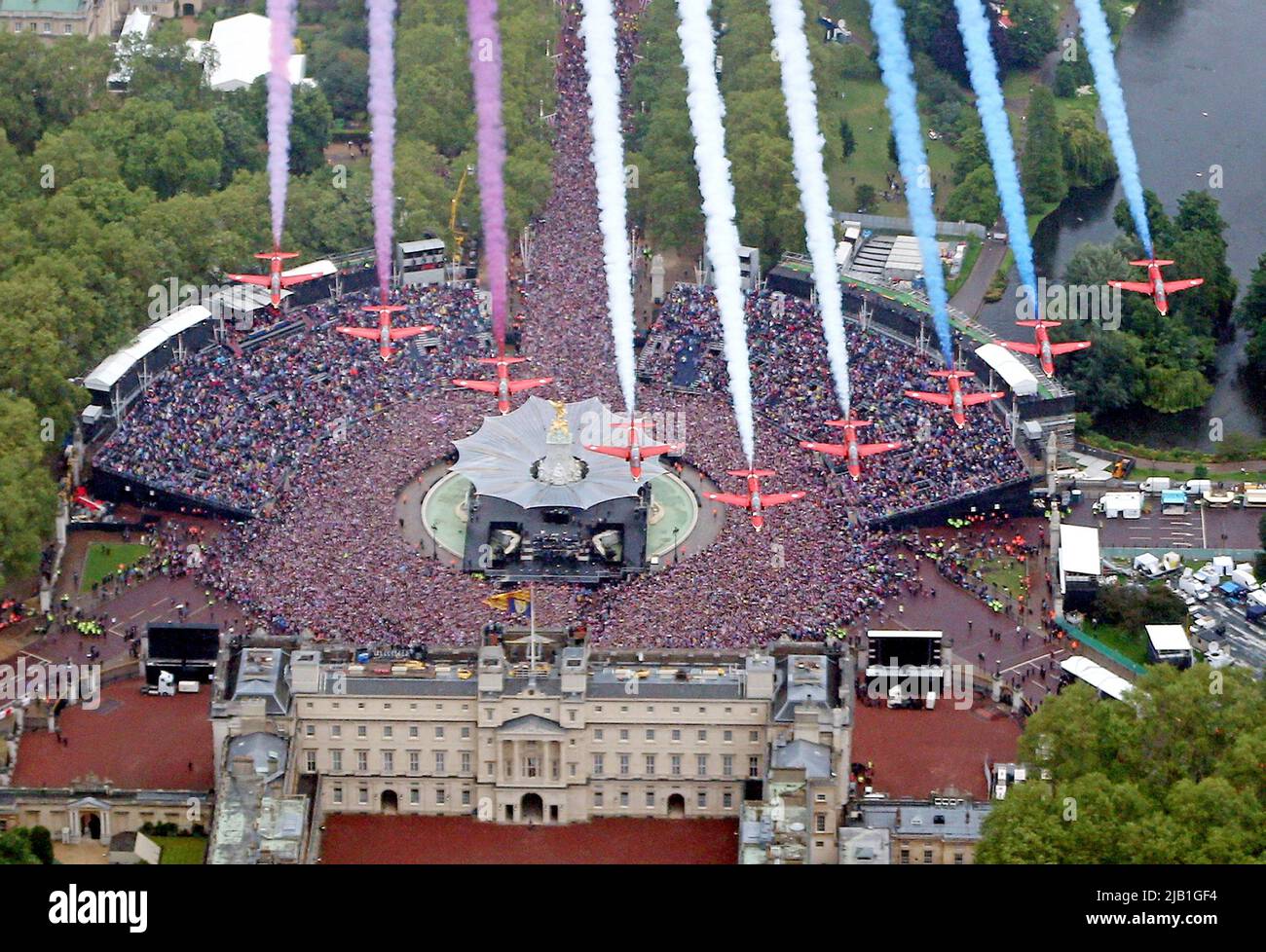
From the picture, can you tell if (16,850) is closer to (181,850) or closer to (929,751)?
(181,850)

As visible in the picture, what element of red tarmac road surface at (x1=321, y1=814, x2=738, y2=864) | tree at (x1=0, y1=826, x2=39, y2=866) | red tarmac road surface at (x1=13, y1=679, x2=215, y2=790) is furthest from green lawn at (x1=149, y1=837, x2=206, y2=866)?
tree at (x1=0, y1=826, x2=39, y2=866)

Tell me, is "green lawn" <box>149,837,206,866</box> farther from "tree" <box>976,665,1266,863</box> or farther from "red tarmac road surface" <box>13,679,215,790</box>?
"tree" <box>976,665,1266,863</box>

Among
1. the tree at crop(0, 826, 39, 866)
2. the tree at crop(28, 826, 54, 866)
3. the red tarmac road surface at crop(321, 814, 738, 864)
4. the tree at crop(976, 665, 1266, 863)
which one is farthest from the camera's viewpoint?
the red tarmac road surface at crop(321, 814, 738, 864)

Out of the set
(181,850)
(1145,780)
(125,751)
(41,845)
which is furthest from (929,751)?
(41,845)

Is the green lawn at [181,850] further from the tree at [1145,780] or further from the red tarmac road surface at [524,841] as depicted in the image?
the tree at [1145,780]
